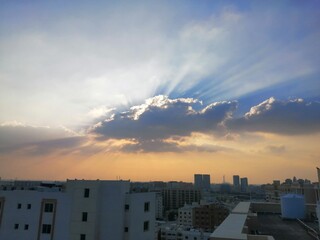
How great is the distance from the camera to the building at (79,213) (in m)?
30.4

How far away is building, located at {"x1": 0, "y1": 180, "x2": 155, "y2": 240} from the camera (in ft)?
99.6

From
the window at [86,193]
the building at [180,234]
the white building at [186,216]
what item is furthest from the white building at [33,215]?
the white building at [186,216]

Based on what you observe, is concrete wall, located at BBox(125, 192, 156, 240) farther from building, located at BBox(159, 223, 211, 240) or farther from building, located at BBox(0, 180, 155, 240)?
building, located at BBox(159, 223, 211, 240)

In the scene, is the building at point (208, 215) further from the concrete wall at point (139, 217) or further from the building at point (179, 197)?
the concrete wall at point (139, 217)

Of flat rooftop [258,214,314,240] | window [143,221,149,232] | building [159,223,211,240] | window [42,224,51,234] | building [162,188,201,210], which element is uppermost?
flat rooftop [258,214,314,240]

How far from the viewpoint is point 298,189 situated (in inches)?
3123

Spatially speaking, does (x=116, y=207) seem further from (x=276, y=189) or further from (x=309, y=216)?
(x=276, y=189)

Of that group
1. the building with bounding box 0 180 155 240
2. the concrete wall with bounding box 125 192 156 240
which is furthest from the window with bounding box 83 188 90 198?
the concrete wall with bounding box 125 192 156 240

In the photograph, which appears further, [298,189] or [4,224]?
[298,189]

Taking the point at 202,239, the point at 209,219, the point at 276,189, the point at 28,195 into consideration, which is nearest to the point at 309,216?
the point at 28,195

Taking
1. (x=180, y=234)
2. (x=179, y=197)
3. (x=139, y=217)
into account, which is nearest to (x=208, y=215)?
(x=180, y=234)

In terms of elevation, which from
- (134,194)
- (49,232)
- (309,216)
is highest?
(134,194)

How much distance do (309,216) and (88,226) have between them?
2552cm

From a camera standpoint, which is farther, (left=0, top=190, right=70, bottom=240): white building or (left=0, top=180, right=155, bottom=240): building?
(left=0, top=190, right=70, bottom=240): white building
